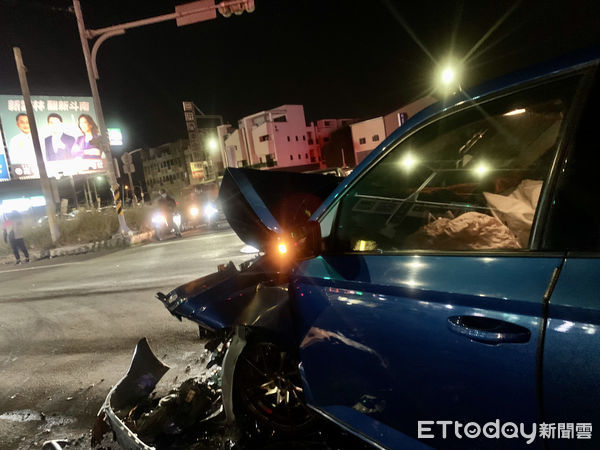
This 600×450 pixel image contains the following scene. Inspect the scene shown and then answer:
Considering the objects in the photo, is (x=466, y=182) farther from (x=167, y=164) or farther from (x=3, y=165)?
(x=167, y=164)

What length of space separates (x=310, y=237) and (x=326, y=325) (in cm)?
42

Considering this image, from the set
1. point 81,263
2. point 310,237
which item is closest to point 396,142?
point 310,237

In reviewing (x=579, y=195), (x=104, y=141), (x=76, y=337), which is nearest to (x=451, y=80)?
(x=579, y=195)

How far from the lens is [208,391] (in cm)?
286

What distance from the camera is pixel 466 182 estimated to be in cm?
335

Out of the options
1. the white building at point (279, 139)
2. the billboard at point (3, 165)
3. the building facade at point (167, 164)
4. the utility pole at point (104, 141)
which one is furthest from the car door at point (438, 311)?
the building facade at point (167, 164)

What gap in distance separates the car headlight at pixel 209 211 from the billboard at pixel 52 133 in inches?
470

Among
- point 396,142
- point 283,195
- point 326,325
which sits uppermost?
point 396,142

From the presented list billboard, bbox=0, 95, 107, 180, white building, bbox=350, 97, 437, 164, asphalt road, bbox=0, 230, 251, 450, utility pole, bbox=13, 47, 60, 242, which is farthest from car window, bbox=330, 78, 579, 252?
white building, bbox=350, 97, 437, 164

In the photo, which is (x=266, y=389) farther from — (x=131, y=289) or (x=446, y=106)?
(x=131, y=289)

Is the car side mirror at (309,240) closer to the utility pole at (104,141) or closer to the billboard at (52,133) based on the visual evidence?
the utility pole at (104,141)

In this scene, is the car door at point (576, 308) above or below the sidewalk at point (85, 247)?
above

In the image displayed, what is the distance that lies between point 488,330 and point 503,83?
2.89ft

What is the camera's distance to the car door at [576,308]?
106 cm
